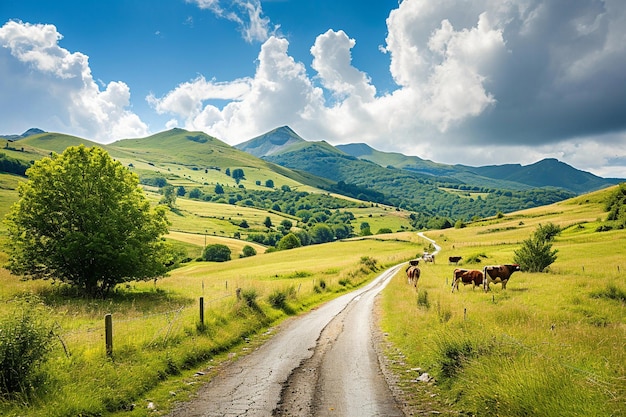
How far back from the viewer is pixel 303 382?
13484 mm

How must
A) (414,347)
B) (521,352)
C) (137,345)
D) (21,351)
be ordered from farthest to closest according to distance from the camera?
(414,347), (137,345), (521,352), (21,351)

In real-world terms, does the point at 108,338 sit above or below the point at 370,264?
above

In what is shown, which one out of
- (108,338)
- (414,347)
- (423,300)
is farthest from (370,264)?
(108,338)

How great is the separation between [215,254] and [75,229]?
10315 cm

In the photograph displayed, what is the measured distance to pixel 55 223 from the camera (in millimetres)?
32531

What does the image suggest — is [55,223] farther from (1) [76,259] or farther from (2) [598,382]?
(2) [598,382]

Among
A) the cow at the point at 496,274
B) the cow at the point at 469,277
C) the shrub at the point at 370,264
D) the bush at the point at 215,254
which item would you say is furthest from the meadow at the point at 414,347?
the bush at the point at 215,254

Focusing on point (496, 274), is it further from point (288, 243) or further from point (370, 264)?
point (288, 243)

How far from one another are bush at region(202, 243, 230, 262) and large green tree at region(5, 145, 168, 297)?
99378 mm

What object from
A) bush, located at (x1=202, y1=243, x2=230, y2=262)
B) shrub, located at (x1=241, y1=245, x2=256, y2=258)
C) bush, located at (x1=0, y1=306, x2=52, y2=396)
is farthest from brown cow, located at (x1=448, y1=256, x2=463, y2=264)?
shrub, located at (x1=241, y1=245, x2=256, y2=258)

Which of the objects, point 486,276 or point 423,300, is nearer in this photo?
point 423,300

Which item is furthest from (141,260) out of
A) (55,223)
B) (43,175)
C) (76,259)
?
(43,175)

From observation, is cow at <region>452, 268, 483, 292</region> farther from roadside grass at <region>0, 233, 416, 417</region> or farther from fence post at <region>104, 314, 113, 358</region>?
fence post at <region>104, 314, 113, 358</region>

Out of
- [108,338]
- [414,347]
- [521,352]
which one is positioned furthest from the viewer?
[414,347]
